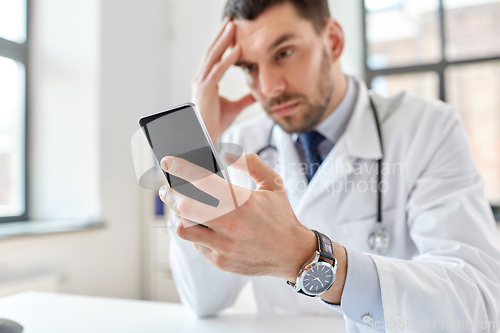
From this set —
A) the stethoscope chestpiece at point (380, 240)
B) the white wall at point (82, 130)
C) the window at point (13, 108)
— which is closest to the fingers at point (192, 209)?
the stethoscope chestpiece at point (380, 240)

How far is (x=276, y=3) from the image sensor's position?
0.92m

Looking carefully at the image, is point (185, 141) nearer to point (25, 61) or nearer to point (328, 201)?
point (328, 201)

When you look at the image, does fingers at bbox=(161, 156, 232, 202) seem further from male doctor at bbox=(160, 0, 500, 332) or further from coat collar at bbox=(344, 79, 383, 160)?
coat collar at bbox=(344, 79, 383, 160)

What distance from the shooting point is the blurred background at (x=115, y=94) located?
1.82 m

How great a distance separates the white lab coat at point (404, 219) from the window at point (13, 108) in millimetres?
1361

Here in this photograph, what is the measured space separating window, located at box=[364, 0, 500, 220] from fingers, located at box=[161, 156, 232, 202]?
7.94 feet

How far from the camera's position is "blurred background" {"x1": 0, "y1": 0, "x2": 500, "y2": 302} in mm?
1823

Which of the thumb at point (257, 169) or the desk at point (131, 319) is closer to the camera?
the thumb at point (257, 169)

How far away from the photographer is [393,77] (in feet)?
8.64

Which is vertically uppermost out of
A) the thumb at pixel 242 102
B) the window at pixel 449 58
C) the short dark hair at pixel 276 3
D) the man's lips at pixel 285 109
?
the window at pixel 449 58

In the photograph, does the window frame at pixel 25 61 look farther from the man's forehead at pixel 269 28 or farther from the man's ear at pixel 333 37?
the man's ear at pixel 333 37

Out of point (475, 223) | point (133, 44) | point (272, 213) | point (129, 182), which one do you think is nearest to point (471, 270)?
point (475, 223)

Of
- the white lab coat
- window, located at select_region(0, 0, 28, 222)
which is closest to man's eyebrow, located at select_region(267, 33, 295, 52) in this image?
Result: the white lab coat

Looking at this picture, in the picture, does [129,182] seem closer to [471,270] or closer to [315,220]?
[315,220]
